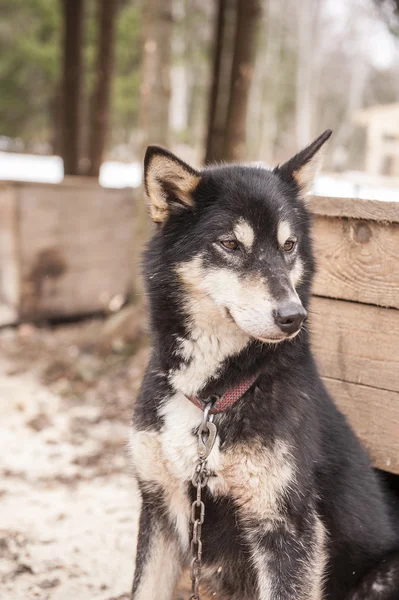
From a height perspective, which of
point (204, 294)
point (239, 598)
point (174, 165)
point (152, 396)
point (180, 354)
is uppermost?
point (174, 165)

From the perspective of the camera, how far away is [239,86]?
334 inches

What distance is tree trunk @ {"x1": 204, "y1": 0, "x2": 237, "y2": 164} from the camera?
9805mm

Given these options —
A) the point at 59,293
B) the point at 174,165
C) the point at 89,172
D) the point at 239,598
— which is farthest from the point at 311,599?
the point at 89,172

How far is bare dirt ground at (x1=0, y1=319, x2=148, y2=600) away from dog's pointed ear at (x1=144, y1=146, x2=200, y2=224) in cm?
107

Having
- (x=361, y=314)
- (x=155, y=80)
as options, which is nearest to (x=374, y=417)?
(x=361, y=314)

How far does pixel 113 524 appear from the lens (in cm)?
382

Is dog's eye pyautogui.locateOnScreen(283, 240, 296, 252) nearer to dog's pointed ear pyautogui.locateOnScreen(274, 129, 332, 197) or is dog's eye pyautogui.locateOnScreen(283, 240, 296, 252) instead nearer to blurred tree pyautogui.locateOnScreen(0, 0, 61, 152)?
dog's pointed ear pyautogui.locateOnScreen(274, 129, 332, 197)

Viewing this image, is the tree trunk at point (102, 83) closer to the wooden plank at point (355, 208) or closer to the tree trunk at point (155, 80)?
the tree trunk at point (155, 80)

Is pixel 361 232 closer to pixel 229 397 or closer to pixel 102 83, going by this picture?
pixel 229 397

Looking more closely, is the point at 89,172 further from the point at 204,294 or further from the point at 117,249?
the point at 204,294

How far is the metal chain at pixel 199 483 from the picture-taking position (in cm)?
231

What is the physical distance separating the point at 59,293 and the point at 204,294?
5.47m

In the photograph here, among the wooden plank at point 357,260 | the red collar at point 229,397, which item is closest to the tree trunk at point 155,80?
the wooden plank at point 357,260

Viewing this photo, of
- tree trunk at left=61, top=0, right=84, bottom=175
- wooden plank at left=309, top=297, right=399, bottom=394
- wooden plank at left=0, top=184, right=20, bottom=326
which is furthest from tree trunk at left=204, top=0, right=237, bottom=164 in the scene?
wooden plank at left=309, top=297, right=399, bottom=394
